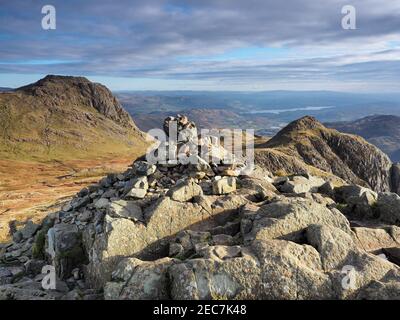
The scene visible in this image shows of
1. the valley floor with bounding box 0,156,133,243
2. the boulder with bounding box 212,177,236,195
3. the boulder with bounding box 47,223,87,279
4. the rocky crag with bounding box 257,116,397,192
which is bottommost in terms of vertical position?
the valley floor with bounding box 0,156,133,243

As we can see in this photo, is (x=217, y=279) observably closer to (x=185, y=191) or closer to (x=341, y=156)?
(x=185, y=191)

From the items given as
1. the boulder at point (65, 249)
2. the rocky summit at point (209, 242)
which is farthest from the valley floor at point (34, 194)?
the rocky summit at point (209, 242)

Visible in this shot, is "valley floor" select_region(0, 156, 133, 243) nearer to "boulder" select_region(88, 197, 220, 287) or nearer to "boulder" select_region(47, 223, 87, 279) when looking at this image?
"boulder" select_region(47, 223, 87, 279)

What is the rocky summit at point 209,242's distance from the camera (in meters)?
17.7

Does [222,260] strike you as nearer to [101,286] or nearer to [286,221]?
[286,221]

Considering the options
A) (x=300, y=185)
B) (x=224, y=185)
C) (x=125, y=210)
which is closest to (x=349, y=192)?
(x=300, y=185)

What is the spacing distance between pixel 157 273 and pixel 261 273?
4.62 metres

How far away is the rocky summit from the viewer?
17.7m

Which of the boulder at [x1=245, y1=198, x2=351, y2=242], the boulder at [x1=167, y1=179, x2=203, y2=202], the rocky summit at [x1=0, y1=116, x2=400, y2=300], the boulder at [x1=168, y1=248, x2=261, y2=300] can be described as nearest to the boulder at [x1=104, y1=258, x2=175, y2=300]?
the rocky summit at [x1=0, y1=116, x2=400, y2=300]

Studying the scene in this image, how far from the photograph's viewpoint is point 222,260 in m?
18.1

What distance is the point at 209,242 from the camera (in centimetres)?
2170

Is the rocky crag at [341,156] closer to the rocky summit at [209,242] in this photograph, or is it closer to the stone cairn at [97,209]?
the stone cairn at [97,209]

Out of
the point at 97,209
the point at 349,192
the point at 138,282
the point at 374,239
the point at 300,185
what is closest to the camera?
the point at 138,282

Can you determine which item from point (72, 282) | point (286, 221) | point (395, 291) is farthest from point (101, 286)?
point (395, 291)
